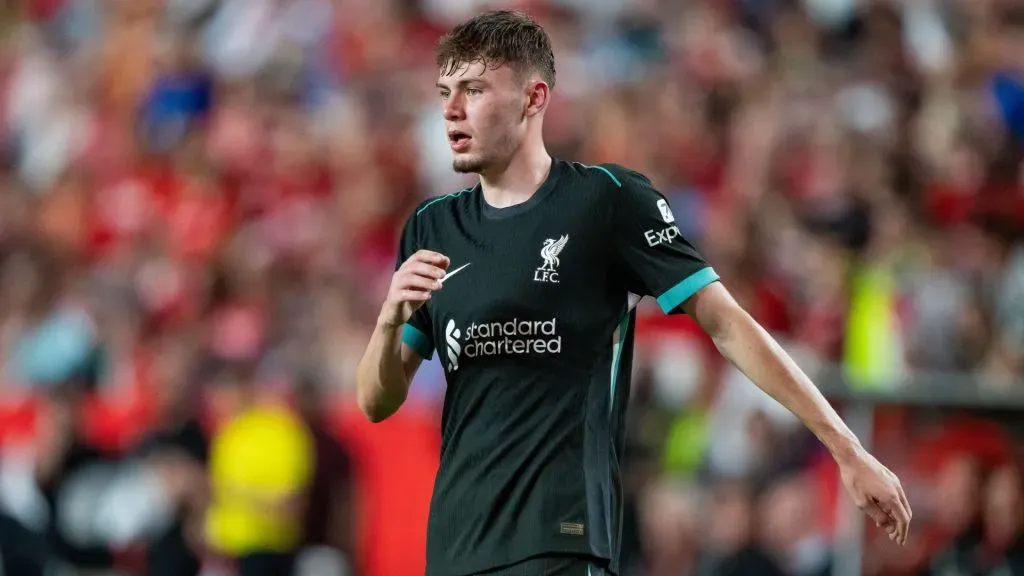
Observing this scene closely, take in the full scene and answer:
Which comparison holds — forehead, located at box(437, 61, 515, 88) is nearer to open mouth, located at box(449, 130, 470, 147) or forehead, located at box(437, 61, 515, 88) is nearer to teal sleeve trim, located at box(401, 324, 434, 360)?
open mouth, located at box(449, 130, 470, 147)

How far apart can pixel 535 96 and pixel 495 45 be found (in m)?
0.18

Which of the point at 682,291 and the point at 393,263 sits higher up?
the point at 393,263

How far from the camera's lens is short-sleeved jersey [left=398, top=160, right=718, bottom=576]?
4.03 metres

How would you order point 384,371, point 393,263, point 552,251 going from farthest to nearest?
point 393,263 → point 384,371 → point 552,251

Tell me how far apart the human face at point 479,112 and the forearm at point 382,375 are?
48 centimetres

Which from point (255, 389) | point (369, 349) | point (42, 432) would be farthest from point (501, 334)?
point (42, 432)

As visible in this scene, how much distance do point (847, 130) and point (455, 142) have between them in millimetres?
6009

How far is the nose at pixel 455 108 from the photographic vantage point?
4.21 meters

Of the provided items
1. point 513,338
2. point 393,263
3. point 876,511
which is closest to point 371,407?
point 513,338

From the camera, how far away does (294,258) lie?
1024 cm

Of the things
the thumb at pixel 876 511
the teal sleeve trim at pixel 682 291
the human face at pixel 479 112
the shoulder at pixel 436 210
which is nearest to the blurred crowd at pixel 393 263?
the thumb at pixel 876 511

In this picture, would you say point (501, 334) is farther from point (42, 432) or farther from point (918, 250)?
point (42, 432)

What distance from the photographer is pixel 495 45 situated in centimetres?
422

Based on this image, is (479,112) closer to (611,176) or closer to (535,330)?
(611,176)
